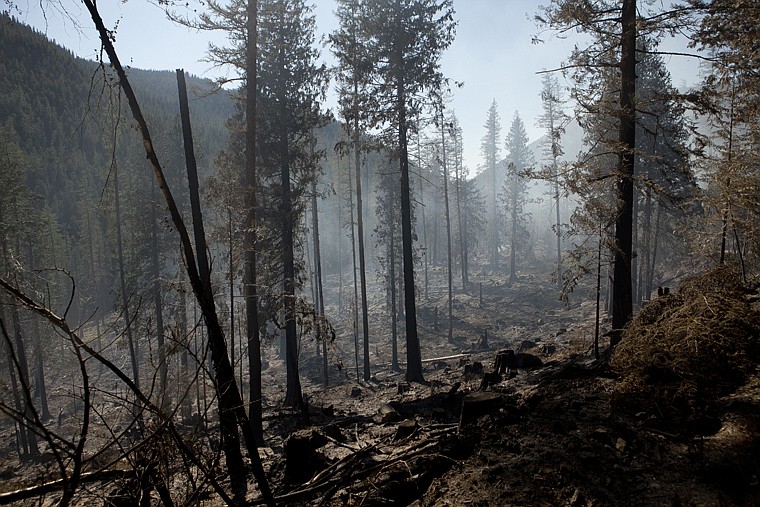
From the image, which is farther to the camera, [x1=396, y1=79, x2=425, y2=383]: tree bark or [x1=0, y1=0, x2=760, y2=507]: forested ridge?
[x1=396, y1=79, x2=425, y2=383]: tree bark

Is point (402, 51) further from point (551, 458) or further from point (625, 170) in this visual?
point (551, 458)

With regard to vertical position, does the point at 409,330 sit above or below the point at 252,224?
A: below

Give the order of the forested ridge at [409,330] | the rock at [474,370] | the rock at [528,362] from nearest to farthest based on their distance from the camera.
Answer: the forested ridge at [409,330], the rock at [528,362], the rock at [474,370]

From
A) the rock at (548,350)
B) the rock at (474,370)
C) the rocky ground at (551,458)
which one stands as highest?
the rocky ground at (551,458)

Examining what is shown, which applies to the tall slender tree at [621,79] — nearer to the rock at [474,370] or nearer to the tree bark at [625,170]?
the tree bark at [625,170]

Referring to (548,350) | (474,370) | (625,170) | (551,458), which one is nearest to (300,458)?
(551,458)

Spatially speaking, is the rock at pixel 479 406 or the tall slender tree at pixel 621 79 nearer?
the rock at pixel 479 406

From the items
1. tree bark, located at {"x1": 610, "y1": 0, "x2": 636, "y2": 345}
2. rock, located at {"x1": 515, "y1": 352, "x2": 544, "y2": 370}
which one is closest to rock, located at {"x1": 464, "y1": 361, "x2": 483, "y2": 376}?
rock, located at {"x1": 515, "y1": 352, "x2": 544, "y2": 370}

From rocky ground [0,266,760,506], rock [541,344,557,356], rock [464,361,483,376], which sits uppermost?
rocky ground [0,266,760,506]

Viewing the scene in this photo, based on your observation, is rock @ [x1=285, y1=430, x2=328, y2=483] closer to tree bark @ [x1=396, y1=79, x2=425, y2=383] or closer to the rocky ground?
the rocky ground

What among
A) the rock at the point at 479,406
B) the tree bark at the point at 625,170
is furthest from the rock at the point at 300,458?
the tree bark at the point at 625,170

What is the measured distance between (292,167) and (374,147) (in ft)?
10.6

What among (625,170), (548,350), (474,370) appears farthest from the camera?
(548,350)

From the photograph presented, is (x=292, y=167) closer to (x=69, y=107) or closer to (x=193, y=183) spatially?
(x=193, y=183)
